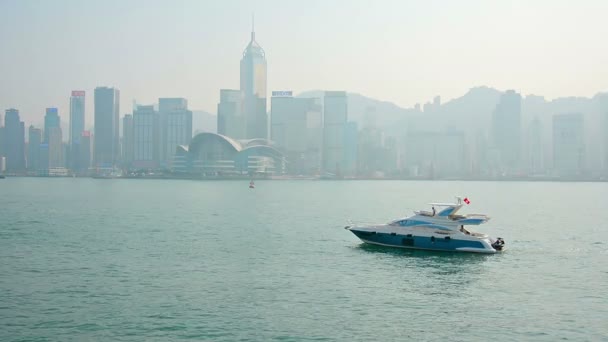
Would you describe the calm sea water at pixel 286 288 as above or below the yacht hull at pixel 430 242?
below

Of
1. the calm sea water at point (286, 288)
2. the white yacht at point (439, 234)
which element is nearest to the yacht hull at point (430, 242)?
the white yacht at point (439, 234)

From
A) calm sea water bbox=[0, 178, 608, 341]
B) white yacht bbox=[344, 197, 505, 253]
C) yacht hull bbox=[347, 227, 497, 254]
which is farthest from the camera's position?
white yacht bbox=[344, 197, 505, 253]

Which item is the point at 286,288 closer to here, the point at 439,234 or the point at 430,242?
the point at 430,242

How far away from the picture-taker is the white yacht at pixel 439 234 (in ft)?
176

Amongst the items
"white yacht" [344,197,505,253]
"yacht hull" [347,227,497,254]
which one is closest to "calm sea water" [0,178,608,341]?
"yacht hull" [347,227,497,254]

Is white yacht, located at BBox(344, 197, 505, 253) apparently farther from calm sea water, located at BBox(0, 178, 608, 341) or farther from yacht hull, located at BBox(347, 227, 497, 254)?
calm sea water, located at BBox(0, 178, 608, 341)

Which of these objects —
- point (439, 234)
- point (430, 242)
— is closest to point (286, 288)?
point (430, 242)

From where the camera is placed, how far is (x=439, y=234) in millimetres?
54375

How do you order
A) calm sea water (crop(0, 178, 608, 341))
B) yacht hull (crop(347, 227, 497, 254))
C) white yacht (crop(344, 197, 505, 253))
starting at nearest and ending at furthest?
1. calm sea water (crop(0, 178, 608, 341))
2. yacht hull (crop(347, 227, 497, 254))
3. white yacht (crop(344, 197, 505, 253))

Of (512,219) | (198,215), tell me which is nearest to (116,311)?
(198,215)

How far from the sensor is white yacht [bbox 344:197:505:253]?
176ft

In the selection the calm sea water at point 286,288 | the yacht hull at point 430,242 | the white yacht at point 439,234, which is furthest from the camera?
the white yacht at point 439,234

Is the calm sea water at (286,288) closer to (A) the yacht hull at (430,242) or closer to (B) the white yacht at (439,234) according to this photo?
(A) the yacht hull at (430,242)

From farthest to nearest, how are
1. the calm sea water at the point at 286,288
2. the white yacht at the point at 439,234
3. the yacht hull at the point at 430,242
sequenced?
the white yacht at the point at 439,234, the yacht hull at the point at 430,242, the calm sea water at the point at 286,288
